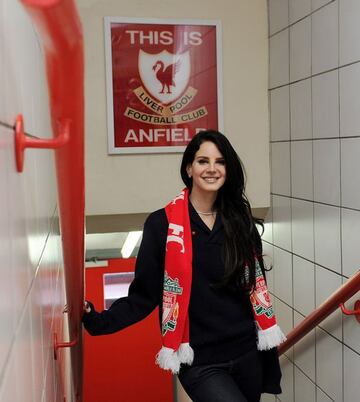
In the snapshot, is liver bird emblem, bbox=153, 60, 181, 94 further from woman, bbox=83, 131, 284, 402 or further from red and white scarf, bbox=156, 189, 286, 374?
red and white scarf, bbox=156, 189, 286, 374

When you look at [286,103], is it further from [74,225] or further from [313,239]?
[74,225]

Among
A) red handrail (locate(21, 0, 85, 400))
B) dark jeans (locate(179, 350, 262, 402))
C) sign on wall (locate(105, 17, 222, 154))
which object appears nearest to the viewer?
red handrail (locate(21, 0, 85, 400))

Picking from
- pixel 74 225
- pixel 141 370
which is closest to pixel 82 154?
pixel 74 225

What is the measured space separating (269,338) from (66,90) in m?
1.63

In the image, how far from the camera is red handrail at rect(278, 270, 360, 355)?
2.12 meters

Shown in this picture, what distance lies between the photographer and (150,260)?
6.30 ft

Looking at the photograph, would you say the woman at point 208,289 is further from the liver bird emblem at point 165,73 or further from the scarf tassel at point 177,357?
the liver bird emblem at point 165,73

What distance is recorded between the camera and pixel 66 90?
468 mm

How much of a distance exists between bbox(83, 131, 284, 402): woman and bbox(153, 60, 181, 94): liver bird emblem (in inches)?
43.2

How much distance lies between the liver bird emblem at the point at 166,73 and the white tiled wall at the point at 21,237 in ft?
6.27

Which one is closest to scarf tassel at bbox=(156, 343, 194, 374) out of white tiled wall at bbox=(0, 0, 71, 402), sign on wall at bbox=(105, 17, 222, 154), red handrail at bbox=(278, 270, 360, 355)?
red handrail at bbox=(278, 270, 360, 355)

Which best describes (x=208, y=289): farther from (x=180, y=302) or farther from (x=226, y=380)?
(x=226, y=380)

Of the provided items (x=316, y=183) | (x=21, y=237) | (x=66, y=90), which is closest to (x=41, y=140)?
(x=66, y=90)

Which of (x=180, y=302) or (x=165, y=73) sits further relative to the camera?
(x=165, y=73)
